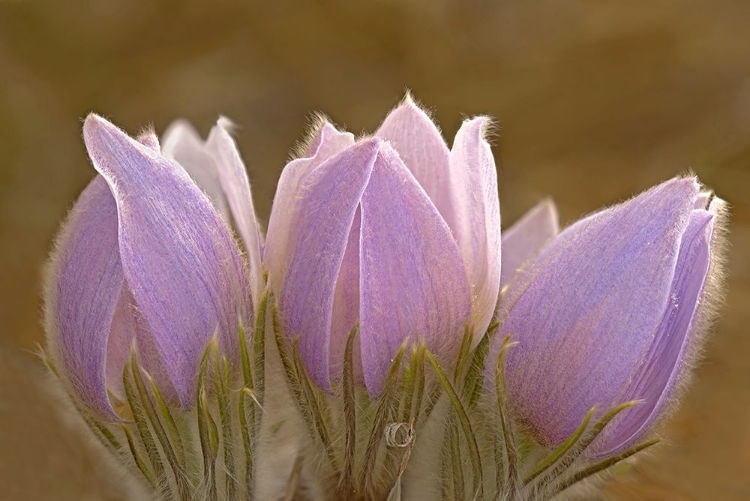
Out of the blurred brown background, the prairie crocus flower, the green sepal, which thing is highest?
the blurred brown background

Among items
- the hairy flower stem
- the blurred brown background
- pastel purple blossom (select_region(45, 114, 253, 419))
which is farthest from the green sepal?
the blurred brown background

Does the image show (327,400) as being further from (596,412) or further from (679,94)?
(679,94)

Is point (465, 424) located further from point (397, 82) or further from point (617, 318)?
point (397, 82)

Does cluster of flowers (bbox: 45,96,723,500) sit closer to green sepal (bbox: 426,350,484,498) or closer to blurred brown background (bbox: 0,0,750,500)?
green sepal (bbox: 426,350,484,498)

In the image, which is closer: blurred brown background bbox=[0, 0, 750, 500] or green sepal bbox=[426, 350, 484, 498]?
green sepal bbox=[426, 350, 484, 498]

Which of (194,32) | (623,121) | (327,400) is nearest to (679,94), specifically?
(623,121)

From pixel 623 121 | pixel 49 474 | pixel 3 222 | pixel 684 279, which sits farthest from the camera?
pixel 623 121

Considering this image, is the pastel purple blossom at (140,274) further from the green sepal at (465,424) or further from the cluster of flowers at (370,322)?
the green sepal at (465,424)

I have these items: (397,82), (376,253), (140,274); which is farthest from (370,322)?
(397,82)
